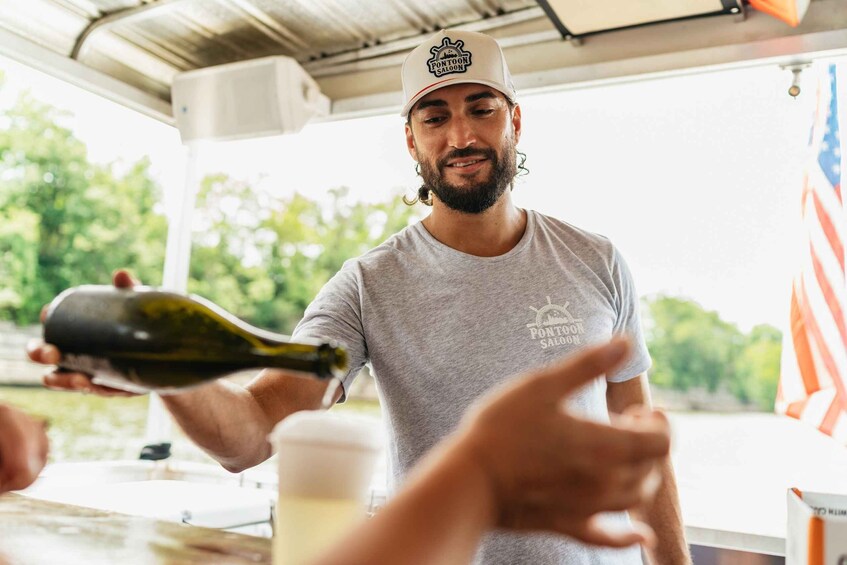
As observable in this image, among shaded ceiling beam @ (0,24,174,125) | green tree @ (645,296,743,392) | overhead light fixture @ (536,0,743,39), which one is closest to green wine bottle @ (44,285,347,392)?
overhead light fixture @ (536,0,743,39)

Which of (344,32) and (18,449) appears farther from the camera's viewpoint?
(344,32)

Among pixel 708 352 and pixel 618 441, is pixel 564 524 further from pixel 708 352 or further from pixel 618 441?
pixel 708 352

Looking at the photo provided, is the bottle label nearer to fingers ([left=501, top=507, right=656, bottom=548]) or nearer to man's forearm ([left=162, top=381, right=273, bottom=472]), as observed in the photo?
man's forearm ([left=162, top=381, right=273, bottom=472])

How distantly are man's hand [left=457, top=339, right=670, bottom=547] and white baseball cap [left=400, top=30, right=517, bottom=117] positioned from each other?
1416 mm

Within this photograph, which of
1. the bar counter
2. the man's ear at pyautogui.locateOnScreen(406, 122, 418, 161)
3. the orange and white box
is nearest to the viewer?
the orange and white box

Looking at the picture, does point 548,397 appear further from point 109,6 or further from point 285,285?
point 285,285

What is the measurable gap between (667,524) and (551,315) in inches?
22.7

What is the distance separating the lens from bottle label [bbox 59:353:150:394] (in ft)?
2.81

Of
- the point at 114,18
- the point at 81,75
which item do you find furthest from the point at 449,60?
the point at 81,75

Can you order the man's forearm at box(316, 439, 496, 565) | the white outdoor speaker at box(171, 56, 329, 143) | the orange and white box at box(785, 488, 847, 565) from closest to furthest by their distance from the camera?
the man's forearm at box(316, 439, 496, 565) < the orange and white box at box(785, 488, 847, 565) < the white outdoor speaker at box(171, 56, 329, 143)

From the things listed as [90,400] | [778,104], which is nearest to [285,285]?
[90,400]

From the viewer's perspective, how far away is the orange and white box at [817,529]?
614 mm

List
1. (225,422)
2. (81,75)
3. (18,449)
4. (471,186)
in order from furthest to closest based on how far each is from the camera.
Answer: (81,75)
(471,186)
(225,422)
(18,449)

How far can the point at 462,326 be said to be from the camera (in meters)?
1.55
